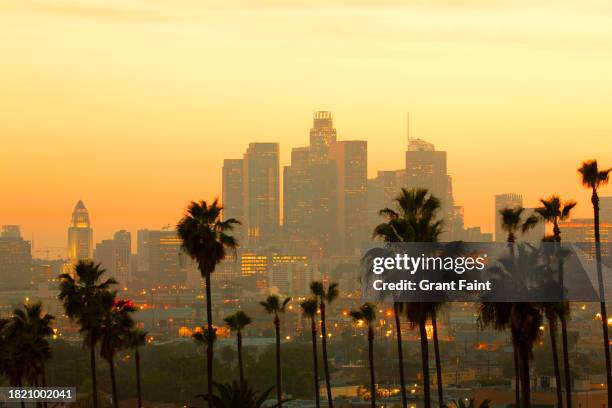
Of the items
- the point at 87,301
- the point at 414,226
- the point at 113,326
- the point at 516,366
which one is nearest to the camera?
the point at 414,226

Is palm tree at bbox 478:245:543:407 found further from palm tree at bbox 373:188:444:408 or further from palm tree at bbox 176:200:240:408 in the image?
palm tree at bbox 176:200:240:408

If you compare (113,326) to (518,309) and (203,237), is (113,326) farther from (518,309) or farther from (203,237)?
(518,309)

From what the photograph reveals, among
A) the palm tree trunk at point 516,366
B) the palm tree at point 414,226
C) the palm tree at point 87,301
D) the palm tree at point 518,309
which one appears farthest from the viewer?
the palm tree at point 87,301

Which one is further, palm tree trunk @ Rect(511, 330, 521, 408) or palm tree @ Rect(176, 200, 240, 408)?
palm tree @ Rect(176, 200, 240, 408)

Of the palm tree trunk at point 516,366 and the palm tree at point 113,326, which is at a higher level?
the palm tree at point 113,326

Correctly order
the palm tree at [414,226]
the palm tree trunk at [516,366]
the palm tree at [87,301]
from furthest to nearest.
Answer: the palm tree at [87,301] < the palm tree at [414,226] < the palm tree trunk at [516,366]

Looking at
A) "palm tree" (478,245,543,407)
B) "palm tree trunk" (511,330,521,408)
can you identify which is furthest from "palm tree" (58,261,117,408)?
"palm tree" (478,245,543,407)

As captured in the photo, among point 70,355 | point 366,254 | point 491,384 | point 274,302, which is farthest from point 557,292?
point 70,355

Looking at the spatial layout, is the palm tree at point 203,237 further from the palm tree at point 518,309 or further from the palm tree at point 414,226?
the palm tree at point 518,309

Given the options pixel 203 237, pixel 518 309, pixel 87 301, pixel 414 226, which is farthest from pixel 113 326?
pixel 518 309

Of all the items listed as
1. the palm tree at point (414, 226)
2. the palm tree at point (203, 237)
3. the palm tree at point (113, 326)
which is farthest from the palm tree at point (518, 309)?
the palm tree at point (113, 326)

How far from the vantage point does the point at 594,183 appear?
46.3 m

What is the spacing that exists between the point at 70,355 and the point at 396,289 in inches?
5595

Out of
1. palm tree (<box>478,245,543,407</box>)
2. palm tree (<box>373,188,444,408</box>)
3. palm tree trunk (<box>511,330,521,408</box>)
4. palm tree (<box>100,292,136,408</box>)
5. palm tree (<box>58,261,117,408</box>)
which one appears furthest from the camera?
palm tree (<box>100,292,136,408</box>)
